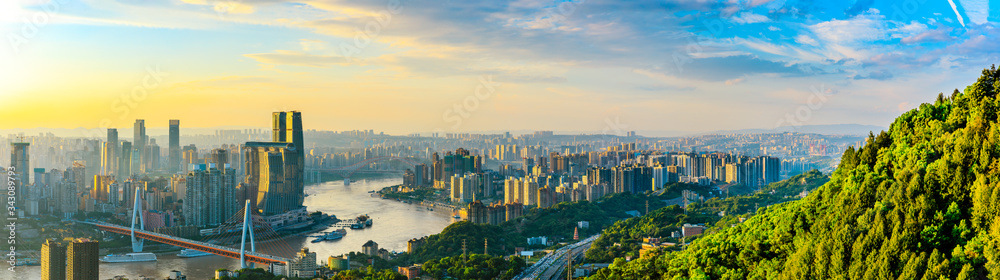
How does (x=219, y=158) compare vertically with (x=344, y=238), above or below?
above

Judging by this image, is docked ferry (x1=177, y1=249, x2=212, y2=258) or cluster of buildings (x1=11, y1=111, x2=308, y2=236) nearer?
docked ferry (x1=177, y1=249, x2=212, y2=258)

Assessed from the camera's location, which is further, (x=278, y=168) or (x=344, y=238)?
(x=278, y=168)

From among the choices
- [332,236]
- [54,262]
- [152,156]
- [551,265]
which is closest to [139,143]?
[152,156]

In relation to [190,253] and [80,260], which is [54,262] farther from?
[190,253]

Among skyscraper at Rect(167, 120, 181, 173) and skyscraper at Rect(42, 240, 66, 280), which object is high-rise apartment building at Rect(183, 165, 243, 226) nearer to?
skyscraper at Rect(42, 240, 66, 280)

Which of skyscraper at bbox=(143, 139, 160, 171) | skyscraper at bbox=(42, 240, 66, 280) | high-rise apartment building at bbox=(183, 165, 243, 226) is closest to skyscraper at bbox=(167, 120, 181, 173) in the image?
skyscraper at bbox=(143, 139, 160, 171)

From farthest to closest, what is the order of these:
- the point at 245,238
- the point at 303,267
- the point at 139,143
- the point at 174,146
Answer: the point at 174,146
the point at 139,143
the point at 245,238
the point at 303,267

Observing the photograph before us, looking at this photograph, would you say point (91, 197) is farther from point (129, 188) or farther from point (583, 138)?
point (583, 138)
